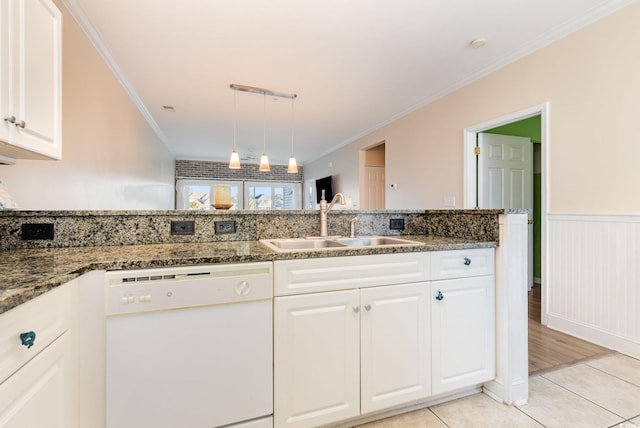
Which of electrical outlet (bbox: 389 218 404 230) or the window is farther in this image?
the window

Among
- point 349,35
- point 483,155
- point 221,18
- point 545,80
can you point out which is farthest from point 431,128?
point 221,18

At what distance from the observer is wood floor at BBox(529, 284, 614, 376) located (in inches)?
75.7

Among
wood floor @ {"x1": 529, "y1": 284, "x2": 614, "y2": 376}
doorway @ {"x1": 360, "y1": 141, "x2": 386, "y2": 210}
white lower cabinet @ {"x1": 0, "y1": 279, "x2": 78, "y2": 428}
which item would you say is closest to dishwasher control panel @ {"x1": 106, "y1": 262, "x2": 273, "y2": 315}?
white lower cabinet @ {"x1": 0, "y1": 279, "x2": 78, "y2": 428}

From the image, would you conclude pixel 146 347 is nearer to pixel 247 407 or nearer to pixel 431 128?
pixel 247 407

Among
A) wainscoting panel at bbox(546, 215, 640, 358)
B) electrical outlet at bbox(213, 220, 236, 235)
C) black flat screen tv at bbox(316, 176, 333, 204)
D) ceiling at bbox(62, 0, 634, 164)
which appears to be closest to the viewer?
electrical outlet at bbox(213, 220, 236, 235)

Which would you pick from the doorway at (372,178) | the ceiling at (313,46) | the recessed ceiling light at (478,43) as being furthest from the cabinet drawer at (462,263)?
the doorway at (372,178)

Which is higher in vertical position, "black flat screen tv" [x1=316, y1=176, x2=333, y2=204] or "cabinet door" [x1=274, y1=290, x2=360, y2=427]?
"black flat screen tv" [x1=316, y1=176, x2=333, y2=204]

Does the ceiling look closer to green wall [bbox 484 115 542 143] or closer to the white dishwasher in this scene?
green wall [bbox 484 115 542 143]

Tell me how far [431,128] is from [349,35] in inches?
74.0

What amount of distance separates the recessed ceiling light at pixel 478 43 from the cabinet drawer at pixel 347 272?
2.15 metres

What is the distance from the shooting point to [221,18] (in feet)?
7.26

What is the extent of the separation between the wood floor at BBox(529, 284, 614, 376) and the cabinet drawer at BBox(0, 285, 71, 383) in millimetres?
2406

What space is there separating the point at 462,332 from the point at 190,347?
4.34ft

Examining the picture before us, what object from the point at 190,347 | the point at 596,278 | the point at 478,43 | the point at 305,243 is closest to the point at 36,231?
the point at 190,347
